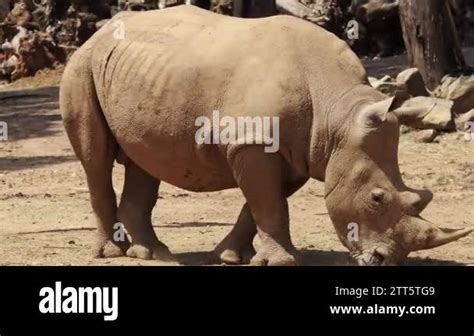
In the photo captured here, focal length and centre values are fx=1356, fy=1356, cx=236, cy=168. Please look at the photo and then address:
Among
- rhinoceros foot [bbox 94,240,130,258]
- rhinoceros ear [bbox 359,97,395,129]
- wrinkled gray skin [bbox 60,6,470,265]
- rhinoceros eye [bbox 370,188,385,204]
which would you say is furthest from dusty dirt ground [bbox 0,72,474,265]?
rhinoceros ear [bbox 359,97,395,129]

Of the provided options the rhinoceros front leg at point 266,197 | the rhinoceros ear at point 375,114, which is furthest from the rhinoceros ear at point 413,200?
the rhinoceros front leg at point 266,197

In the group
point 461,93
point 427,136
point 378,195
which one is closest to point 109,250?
point 378,195

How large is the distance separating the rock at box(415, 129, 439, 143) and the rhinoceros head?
25.6 feet

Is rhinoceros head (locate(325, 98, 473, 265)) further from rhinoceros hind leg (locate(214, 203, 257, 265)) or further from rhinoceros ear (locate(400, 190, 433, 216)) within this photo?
rhinoceros hind leg (locate(214, 203, 257, 265))

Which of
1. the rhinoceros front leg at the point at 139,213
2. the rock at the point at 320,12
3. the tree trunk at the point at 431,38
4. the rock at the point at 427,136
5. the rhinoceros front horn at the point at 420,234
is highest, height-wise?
the rhinoceros front horn at the point at 420,234

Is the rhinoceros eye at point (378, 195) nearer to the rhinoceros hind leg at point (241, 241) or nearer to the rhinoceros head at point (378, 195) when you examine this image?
the rhinoceros head at point (378, 195)

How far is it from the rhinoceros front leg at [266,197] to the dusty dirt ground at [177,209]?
0.50m

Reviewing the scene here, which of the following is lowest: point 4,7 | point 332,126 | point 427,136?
point 4,7

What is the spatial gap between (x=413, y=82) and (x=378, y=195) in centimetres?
885

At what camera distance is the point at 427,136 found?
652 inches

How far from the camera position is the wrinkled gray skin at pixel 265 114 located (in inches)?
344

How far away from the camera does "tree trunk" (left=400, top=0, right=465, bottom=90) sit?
17734mm

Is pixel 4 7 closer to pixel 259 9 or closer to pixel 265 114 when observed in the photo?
pixel 259 9

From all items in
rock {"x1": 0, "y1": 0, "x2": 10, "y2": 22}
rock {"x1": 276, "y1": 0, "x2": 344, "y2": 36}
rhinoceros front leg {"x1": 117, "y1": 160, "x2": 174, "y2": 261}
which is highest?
rhinoceros front leg {"x1": 117, "y1": 160, "x2": 174, "y2": 261}
